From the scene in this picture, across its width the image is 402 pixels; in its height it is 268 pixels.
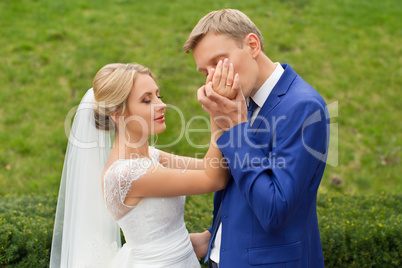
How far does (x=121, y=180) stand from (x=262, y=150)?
1046 mm

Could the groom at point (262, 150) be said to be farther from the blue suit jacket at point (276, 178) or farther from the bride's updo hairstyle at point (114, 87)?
the bride's updo hairstyle at point (114, 87)

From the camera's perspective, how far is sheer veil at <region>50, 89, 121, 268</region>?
3.18 m

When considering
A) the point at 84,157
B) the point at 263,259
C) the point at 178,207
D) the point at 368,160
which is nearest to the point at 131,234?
the point at 178,207

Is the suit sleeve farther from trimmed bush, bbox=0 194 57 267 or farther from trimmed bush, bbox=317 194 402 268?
trimmed bush, bbox=0 194 57 267

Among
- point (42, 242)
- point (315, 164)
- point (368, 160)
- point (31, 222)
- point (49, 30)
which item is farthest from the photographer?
point (49, 30)

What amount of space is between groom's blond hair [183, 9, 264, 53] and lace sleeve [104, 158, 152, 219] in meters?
0.91

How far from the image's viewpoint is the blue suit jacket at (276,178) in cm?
207

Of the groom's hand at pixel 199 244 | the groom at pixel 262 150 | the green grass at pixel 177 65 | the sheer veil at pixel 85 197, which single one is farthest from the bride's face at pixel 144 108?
the green grass at pixel 177 65

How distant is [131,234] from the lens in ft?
9.64

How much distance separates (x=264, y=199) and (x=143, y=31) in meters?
7.87

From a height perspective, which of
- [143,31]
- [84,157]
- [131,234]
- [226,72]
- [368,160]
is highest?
[143,31]

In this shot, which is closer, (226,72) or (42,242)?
(226,72)

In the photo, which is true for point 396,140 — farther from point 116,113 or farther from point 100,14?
point 100,14

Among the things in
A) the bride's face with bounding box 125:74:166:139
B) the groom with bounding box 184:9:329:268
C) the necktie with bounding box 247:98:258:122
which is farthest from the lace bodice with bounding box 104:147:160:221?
the necktie with bounding box 247:98:258:122
